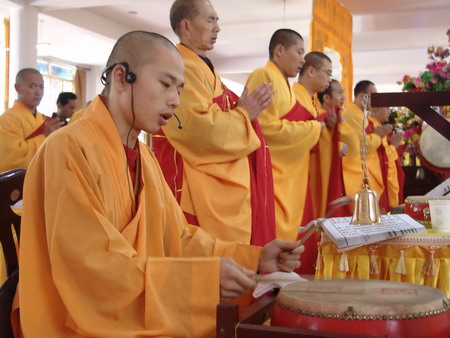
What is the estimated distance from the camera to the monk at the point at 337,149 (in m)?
4.64

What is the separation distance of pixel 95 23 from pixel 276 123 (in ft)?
24.9

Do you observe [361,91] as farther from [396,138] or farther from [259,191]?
[259,191]

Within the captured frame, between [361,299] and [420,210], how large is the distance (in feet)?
4.27

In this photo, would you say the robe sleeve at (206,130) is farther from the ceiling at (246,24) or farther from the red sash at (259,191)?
the ceiling at (246,24)

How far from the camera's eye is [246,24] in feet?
36.7

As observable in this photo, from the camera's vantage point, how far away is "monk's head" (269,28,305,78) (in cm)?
423

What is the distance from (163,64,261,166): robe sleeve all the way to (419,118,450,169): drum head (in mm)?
1046

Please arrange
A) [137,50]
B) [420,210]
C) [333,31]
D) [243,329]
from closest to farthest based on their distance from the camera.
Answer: [243,329]
[137,50]
[420,210]
[333,31]

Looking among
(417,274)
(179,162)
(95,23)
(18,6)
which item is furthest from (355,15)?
(417,274)

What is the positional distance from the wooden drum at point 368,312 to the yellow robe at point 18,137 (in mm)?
4173

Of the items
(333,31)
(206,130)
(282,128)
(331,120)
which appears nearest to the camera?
(206,130)

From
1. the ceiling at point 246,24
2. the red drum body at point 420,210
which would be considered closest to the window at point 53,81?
the ceiling at point 246,24

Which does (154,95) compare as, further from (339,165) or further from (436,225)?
(339,165)

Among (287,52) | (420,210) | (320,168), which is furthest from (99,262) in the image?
(320,168)
